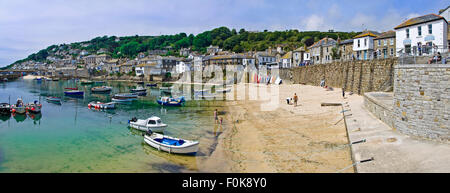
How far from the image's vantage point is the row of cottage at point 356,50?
26969 mm

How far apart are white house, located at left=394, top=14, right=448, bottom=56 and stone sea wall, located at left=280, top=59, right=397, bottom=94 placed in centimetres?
228

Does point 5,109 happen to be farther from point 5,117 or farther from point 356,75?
point 356,75

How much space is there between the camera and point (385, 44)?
38.2m

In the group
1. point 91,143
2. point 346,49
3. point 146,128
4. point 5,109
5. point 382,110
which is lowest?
point 91,143

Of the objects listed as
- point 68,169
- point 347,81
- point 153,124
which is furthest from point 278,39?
point 68,169

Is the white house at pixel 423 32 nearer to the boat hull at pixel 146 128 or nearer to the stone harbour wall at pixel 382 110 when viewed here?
the stone harbour wall at pixel 382 110

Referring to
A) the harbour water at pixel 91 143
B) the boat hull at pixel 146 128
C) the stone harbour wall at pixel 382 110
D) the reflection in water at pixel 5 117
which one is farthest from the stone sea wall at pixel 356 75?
the reflection in water at pixel 5 117

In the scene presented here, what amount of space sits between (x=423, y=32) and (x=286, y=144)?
2254 centimetres

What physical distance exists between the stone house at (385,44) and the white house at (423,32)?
6.18 meters

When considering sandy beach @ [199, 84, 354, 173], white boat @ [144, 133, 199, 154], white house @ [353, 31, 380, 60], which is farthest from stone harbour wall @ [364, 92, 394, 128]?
white house @ [353, 31, 380, 60]

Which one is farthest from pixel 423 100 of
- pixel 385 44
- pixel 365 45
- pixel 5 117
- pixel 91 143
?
pixel 5 117

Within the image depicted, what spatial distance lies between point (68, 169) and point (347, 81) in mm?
32603

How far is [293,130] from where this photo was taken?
20219mm

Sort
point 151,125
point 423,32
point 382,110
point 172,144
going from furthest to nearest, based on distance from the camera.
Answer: point 423,32 → point 151,125 → point 172,144 → point 382,110
